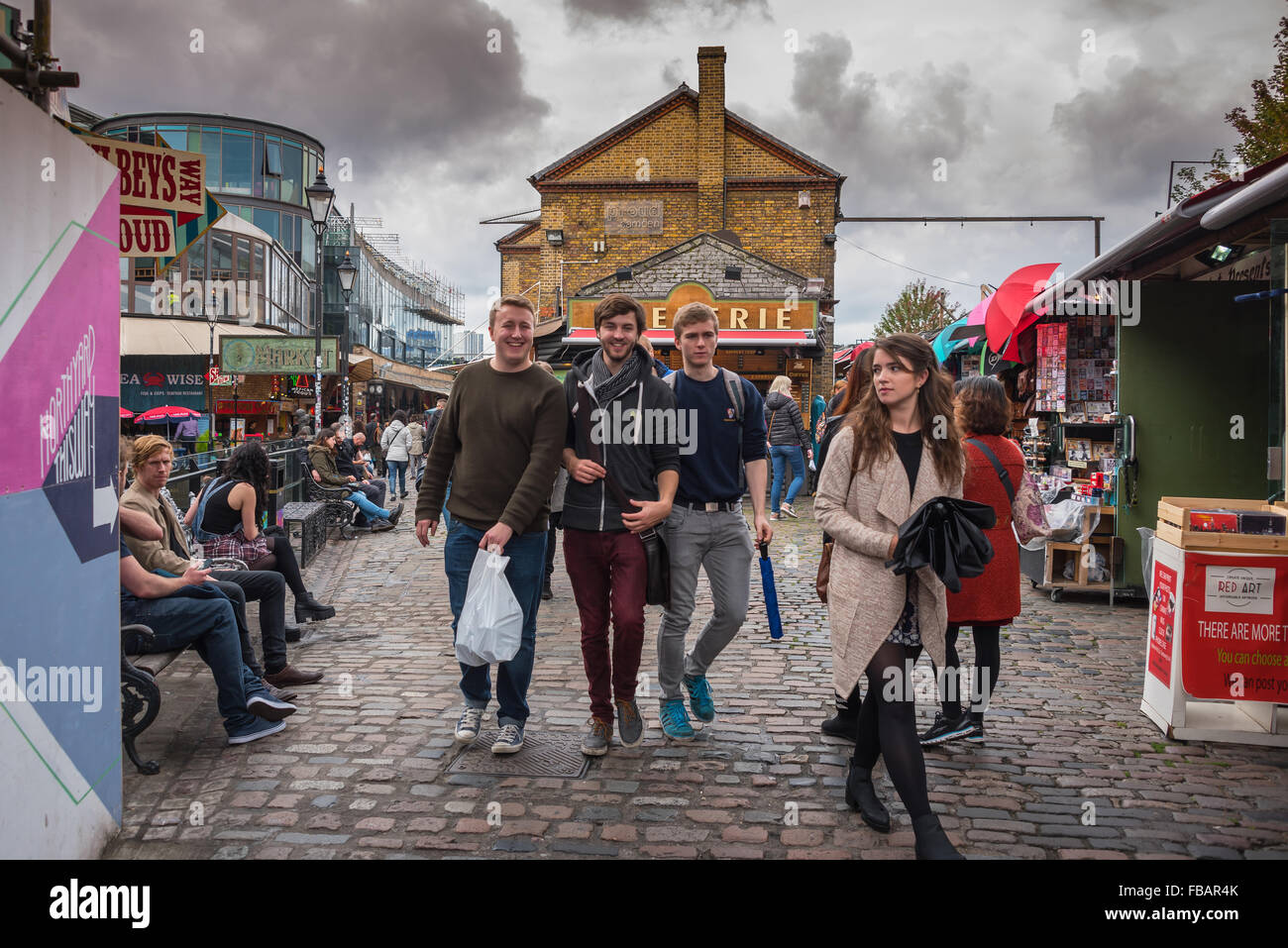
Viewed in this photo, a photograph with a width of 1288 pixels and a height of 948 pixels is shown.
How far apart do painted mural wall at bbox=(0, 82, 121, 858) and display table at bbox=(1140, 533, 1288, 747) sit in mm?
4948

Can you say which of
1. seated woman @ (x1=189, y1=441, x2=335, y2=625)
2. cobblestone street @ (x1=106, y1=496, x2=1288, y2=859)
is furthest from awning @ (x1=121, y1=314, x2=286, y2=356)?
cobblestone street @ (x1=106, y1=496, x2=1288, y2=859)

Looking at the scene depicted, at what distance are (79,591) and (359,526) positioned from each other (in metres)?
10.3

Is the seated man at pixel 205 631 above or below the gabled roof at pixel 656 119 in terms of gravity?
below

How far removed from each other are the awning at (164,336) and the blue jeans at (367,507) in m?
18.6

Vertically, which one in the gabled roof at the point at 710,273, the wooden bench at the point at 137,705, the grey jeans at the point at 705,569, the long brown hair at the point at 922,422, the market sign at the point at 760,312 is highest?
the gabled roof at the point at 710,273

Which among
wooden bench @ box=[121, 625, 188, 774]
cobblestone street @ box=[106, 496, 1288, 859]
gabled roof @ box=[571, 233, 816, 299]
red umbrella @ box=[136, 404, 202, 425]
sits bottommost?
cobblestone street @ box=[106, 496, 1288, 859]

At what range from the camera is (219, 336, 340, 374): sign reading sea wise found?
25562 mm

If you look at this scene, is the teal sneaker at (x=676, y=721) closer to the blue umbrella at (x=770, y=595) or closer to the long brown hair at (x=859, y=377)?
the blue umbrella at (x=770, y=595)

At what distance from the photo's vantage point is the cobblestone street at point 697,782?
11.3ft

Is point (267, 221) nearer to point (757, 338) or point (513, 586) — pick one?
point (757, 338)

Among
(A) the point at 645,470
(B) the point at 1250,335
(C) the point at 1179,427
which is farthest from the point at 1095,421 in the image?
(A) the point at 645,470

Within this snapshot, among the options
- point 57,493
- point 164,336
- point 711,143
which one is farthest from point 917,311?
point 57,493

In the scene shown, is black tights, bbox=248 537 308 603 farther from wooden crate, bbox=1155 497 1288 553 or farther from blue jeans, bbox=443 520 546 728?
wooden crate, bbox=1155 497 1288 553

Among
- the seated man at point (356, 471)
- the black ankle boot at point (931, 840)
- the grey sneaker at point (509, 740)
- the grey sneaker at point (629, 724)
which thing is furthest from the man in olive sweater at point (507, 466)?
the seated man at point (356, 471)
